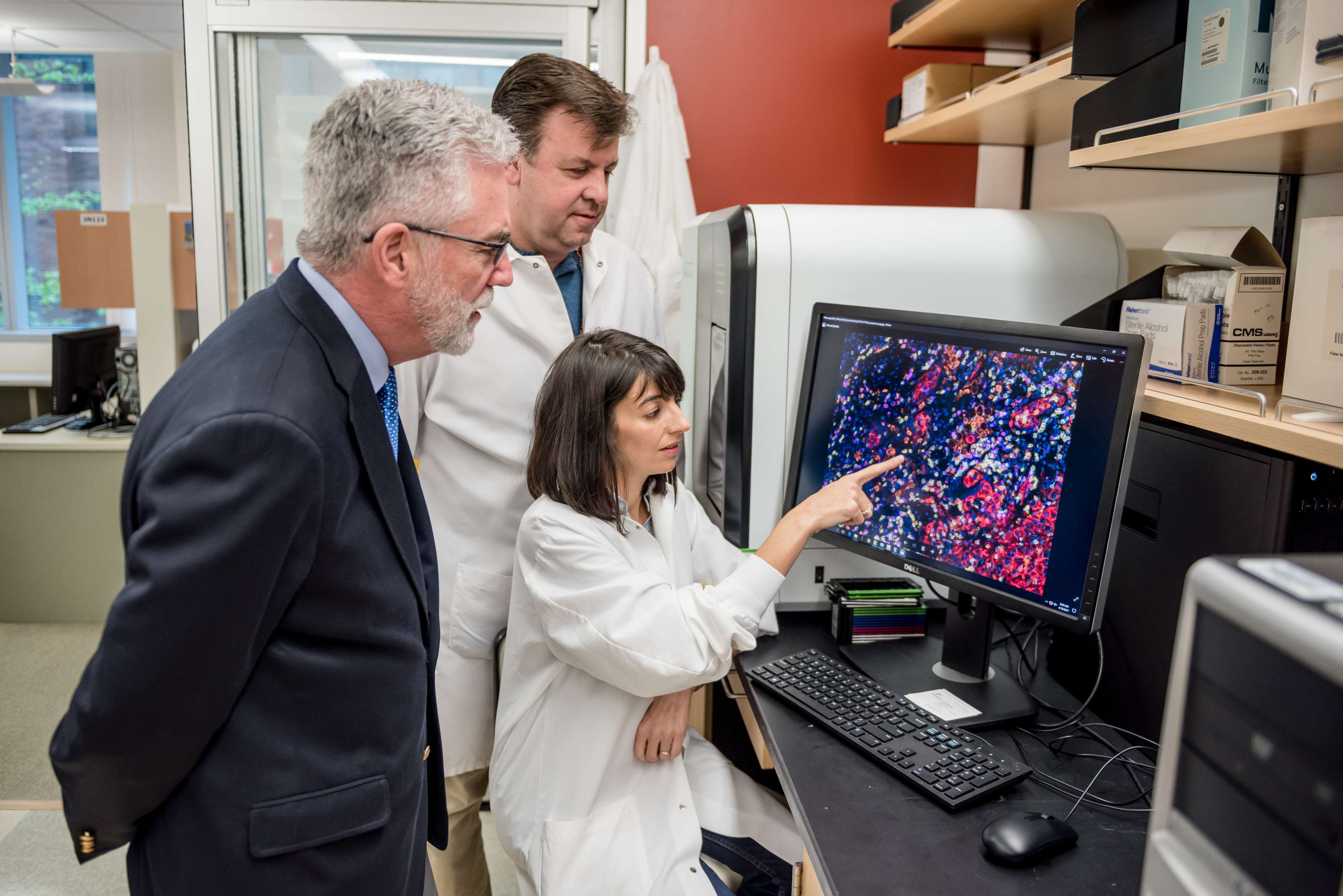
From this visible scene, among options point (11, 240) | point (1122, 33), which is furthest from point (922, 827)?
point (11, 240)

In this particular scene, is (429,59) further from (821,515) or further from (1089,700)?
(1089,700)

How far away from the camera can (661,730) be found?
1383 millimetres

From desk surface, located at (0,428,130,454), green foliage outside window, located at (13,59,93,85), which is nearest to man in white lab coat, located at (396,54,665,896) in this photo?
desk surface, located at (0,428,130,454)

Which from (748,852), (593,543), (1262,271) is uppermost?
(1262,271)

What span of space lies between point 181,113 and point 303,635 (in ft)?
18.2

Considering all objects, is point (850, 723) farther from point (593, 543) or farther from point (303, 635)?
point (303, 635)

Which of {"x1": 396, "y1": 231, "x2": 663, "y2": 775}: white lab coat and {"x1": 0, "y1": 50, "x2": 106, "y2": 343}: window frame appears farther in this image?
{"x1": 0, "y1": 50, "x2": 106, "y2": 343}: window frame

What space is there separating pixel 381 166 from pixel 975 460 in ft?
2.89

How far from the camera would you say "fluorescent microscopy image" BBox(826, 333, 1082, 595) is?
1.23m

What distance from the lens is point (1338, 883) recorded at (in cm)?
49

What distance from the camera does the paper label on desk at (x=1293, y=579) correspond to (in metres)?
0.52

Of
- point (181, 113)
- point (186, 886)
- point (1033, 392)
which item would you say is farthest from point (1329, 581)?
point (181, 113)

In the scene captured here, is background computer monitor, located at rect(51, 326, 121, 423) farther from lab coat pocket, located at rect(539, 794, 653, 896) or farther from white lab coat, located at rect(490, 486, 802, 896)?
lab coat pocket, located at rect(539, 794, 653, 896)

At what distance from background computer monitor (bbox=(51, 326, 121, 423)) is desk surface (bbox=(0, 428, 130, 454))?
235mm
